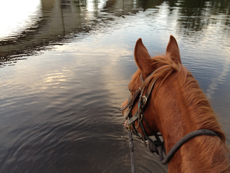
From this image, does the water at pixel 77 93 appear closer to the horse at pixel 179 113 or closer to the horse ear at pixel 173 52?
the horse ear at pixel 173 52

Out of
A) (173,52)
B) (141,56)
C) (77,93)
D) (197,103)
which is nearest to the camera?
(197,103)

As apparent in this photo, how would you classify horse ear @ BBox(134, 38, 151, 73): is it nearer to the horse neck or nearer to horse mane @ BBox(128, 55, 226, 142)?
horse mane @ BBox(128, 55, 226, 142)

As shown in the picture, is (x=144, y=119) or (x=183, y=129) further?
(x=144, y=119)

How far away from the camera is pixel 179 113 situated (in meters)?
1.38

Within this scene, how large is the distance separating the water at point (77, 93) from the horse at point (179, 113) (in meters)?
0.30

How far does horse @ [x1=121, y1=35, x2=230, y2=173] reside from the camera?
1.15 metres

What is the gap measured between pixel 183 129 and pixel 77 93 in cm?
584

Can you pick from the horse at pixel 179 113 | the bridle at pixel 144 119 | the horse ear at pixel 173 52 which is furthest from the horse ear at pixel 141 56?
the horse ear at pixel 173 52

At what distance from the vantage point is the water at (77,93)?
4.09 m

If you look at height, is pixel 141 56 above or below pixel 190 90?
above

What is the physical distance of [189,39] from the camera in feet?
42.9

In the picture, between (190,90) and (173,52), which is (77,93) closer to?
(173,52)

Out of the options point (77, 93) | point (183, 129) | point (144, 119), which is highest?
point (183, 129)

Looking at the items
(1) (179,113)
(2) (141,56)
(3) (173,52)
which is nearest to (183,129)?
(1) (179,113)
